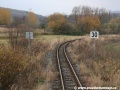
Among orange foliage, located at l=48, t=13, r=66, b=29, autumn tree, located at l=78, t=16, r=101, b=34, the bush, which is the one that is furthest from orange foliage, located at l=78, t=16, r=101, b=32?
the bush

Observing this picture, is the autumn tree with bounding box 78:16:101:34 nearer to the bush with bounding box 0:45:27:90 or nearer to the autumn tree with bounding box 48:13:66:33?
the autumn tree with bounding box 48:13:66:33

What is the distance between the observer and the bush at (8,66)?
441 inches

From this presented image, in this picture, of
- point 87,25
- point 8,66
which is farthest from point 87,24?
point 8,66

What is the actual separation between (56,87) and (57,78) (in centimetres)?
198

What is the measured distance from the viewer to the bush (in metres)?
11.2

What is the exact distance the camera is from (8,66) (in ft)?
37.4

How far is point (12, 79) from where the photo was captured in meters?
11.8

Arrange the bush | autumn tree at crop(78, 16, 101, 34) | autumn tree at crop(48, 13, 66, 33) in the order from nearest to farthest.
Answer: the bush < autumn tree at crop(48, 13, 66, 33) < autumn tree at crop(78, 16, 101, 34)

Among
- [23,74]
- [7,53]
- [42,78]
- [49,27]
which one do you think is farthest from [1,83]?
[49,27]

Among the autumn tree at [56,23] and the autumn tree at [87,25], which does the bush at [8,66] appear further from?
the autumn tree at [87,25]

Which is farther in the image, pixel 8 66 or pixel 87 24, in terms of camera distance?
pixel 87 24

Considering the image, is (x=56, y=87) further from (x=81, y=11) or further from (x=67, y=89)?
(x=81, y=11)

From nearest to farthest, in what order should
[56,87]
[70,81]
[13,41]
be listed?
1. [56,87]
2. [70,81]
3. [13,41]

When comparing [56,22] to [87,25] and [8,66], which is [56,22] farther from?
[8,66]
